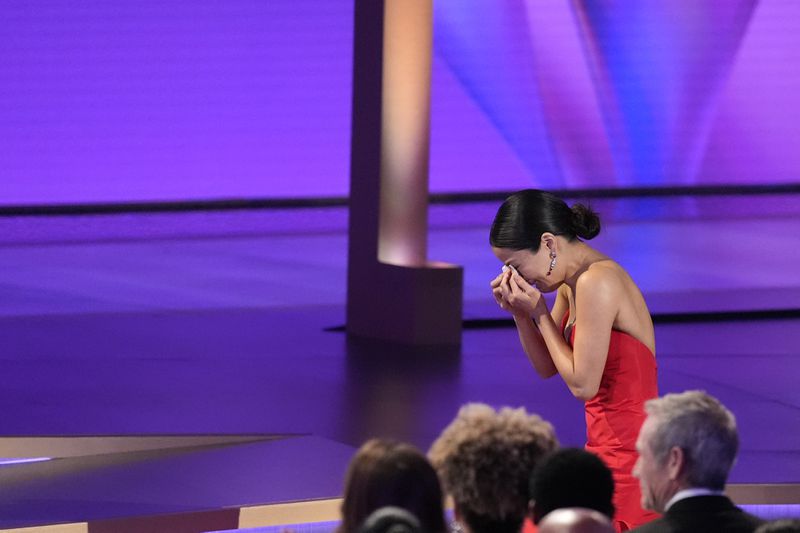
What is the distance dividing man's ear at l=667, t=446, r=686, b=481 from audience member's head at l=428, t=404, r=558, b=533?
32 centimetres

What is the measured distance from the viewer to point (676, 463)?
2482mm

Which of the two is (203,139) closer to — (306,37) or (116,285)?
(306,37)

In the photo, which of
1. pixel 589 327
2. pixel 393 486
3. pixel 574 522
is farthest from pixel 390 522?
pixel 589 327

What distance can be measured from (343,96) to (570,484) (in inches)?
405

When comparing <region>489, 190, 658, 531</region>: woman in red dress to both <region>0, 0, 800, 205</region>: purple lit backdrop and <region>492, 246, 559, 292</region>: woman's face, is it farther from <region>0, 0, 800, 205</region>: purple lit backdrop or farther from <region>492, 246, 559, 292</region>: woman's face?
<region>0, 0, 800, 205</region>: purple lit backdrop

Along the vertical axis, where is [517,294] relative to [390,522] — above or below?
above

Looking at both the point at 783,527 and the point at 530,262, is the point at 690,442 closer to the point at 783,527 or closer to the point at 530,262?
the point at 783,527

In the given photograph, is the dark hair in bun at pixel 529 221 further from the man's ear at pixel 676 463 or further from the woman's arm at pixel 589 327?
the man's ear at pixel 676 463

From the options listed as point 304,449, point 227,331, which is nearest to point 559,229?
point 304,449

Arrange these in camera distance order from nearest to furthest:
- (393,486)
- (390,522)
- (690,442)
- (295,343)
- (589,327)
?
1. (390,522)
2. (393,486)
3. (690,442)
4. (589,327)
5. (295,343)

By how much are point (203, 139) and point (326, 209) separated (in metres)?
1.07

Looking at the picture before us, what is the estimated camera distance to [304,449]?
15.9 feet

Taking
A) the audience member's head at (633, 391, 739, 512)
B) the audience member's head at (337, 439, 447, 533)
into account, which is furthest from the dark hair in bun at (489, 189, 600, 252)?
the audience member's head at (337, 439, 447, 533)

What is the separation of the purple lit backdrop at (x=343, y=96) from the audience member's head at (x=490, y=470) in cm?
979
